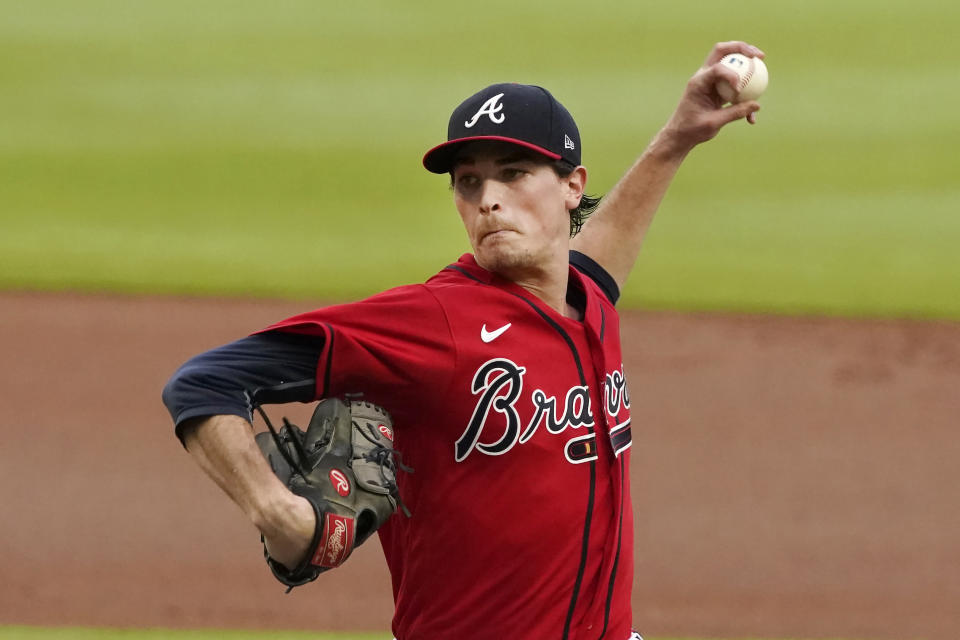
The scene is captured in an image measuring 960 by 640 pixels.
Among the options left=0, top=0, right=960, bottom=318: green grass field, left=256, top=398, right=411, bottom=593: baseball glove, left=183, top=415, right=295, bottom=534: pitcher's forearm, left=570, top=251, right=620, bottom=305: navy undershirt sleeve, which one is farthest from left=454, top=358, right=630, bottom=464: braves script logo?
left=0, top=0, right=960, bottom=318: green grass field

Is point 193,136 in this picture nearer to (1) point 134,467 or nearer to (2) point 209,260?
(2) point 209,260

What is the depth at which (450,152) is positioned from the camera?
7.73 ft

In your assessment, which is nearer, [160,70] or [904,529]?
[904,529]

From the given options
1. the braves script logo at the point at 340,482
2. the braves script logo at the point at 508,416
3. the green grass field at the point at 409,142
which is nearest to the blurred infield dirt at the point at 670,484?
the green grass field at the point at 409,142

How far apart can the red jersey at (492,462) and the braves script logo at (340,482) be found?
17 centimetres

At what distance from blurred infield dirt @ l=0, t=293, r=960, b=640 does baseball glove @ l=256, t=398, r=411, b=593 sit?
2.68 m

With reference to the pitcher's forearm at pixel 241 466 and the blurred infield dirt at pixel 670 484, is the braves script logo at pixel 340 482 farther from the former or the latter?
the blurred infield dirt at pixel 670 484

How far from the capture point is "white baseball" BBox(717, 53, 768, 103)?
9.29 ft

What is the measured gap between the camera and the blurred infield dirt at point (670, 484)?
15.5ft

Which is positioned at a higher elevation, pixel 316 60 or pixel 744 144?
pixel 316 60

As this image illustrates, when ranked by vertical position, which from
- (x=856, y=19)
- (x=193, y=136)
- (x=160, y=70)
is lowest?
(x=193, y=136)

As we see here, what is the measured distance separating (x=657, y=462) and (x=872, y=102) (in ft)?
9.77

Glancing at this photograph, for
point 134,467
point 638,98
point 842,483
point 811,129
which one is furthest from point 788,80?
point 134,467

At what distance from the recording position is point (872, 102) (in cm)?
706
